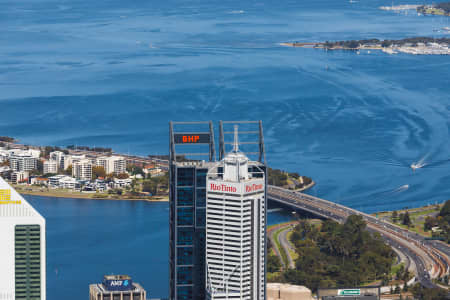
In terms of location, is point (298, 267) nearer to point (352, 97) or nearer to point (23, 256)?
point (23, 256)

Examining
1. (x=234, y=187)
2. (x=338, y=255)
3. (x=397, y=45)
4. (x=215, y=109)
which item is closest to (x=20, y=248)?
(x=234, y=187)

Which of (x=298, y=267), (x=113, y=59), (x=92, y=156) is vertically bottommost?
(x=298, y=267)

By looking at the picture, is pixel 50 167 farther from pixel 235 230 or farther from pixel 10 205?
pixel 235 230

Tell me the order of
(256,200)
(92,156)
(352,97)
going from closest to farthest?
(256,200) → (92,156) → (352,97)

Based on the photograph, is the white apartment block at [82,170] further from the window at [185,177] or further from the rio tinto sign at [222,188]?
the rio tinto sign at [222,188]

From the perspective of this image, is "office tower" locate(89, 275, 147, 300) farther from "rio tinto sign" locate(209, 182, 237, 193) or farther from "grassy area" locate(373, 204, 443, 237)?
"grassy area" locate(373, 204, 443, 237)

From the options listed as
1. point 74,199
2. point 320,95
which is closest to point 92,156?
point 74,199
